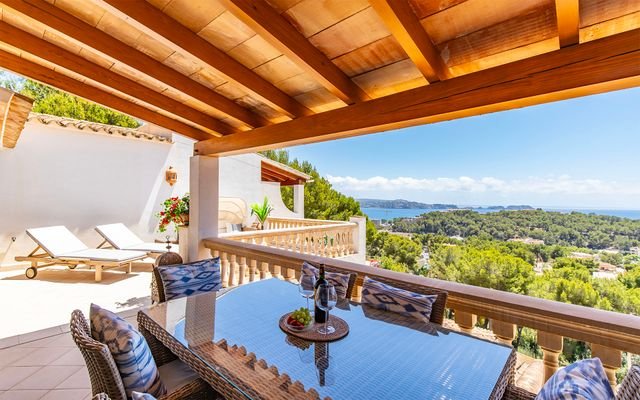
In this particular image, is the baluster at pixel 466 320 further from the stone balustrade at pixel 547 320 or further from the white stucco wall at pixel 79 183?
the white stucco wall at pixel 79 183

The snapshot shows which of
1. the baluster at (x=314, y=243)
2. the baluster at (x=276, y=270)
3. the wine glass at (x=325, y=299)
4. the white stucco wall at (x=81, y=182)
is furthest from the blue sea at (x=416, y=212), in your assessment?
the white stucco wall at (x=81, y=182)

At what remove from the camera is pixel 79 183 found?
20.4 feet

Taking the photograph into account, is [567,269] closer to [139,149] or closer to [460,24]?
[460,24]

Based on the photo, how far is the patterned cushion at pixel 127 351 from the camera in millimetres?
1229

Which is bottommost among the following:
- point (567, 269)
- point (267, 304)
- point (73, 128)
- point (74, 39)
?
point (567, 269)

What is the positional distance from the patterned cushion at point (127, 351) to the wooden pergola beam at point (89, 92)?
2.58m

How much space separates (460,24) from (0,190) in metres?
7.40

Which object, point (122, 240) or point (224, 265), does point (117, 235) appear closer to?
point (122, 240)

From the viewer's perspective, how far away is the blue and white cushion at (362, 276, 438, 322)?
1.81 m

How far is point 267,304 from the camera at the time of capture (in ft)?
6.83

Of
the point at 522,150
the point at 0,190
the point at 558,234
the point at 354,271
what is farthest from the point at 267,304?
the point at 522,150

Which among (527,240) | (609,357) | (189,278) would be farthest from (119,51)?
(527,240)

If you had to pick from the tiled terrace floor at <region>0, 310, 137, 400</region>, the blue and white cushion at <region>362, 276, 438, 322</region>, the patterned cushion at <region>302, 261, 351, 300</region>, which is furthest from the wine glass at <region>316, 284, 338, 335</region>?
the tiled terrace floor at <region>0, 310, 137, 400</region>

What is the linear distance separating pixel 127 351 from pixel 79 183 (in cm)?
646
